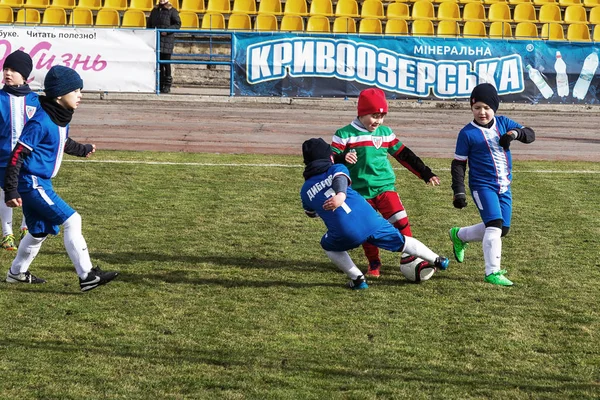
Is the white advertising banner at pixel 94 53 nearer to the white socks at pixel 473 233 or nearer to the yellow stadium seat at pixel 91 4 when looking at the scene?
the yellow stadium seat at pixel 91 4

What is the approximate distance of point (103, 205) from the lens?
34.1 feet

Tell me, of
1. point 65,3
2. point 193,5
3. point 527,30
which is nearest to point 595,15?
point 527,30

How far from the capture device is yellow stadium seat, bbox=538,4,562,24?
2544 centimetres

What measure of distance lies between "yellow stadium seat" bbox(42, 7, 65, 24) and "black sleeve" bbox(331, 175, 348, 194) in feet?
60.7

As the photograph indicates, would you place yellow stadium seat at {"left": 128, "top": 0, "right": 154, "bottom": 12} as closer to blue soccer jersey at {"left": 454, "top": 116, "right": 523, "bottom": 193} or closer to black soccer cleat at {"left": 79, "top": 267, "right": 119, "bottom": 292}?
blue soccer jersey at {"left": 454, "top": 116, "right": 523, "bottom": 193}

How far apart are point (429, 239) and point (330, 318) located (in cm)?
290

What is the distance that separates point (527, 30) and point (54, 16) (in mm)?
12331

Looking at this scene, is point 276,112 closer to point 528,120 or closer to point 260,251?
point 528,120

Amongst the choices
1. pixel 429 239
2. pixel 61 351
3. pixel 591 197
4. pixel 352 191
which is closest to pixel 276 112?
pixel 591 197

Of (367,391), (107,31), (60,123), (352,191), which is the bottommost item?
(367,391)

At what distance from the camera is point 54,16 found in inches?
941

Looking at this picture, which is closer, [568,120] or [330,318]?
[330,318]

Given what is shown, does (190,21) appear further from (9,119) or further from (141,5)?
(9,119)

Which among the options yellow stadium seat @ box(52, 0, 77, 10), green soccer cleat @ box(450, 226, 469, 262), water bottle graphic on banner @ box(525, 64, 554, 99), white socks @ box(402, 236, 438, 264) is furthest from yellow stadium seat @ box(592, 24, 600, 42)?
white socks @ box(402, 236, 438, 264)
